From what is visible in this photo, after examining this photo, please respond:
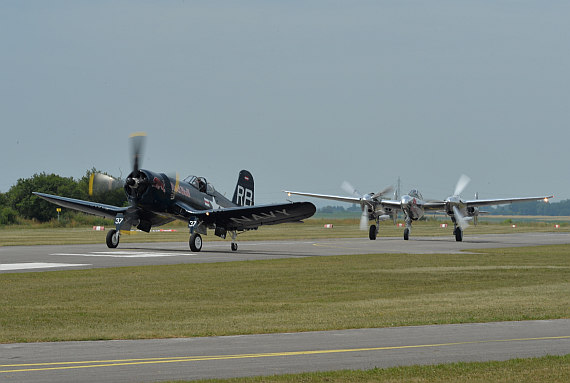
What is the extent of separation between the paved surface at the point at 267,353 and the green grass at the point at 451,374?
1.24 ft

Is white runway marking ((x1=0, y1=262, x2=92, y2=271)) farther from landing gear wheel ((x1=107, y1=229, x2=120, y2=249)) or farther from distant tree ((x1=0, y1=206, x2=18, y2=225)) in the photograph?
distant tree ((x1=0, y1=206, x2=18, y2=225))

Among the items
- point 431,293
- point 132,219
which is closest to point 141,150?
point 132,219

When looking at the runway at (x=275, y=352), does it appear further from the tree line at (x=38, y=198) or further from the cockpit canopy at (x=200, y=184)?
the tree line at (x=38, y=198)

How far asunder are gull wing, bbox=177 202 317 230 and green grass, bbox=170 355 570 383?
28.2 metres

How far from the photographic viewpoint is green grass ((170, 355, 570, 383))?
32.4 feet

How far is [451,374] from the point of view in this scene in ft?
33.6

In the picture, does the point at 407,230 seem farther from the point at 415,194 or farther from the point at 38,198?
the point at 38,198

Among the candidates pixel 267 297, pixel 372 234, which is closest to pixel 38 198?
pixel 372 234

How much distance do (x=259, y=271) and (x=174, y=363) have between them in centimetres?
1775

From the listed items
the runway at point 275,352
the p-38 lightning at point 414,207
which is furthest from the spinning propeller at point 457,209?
the runway at point 275,352

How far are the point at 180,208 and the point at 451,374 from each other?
3180 centimetres

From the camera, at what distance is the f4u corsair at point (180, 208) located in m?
39.6

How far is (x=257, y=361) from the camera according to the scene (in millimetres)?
11117

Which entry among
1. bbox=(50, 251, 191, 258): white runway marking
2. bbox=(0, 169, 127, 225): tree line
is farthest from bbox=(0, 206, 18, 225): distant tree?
bbox=(50, 251, 191, 258): white runway marking
